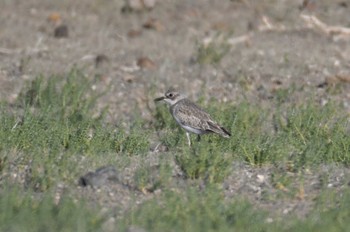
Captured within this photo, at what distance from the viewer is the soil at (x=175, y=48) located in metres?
11.5

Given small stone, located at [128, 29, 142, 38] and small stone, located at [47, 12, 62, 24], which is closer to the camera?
small stone, located at [128, 29, 142, 38]

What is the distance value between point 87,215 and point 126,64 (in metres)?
5.89

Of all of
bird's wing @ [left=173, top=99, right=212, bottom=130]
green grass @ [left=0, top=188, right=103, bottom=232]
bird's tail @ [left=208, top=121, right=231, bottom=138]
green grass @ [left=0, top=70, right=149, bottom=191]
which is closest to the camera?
green grass @ [left=0, top=188, right=103, bottom=232]

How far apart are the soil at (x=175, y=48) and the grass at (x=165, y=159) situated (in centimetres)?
42

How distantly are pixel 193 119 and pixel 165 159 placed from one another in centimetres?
100

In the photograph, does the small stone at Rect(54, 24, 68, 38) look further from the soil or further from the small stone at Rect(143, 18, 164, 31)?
the small stone at Rect(143, 18, 164, 31)

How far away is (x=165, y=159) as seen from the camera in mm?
8141

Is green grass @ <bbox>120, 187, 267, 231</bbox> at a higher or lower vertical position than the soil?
higher

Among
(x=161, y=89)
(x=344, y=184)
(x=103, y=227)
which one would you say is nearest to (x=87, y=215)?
(x=103, y=227)

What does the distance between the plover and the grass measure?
10 cm

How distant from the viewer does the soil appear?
1145 cm

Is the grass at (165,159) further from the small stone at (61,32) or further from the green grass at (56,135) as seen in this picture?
the small stone at (61,32)

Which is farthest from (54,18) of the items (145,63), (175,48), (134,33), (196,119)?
(196,119)

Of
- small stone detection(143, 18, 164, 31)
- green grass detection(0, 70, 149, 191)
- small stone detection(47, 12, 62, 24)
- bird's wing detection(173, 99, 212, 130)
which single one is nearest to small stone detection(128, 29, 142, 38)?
small stone detection(143, 18, 164, 31)
